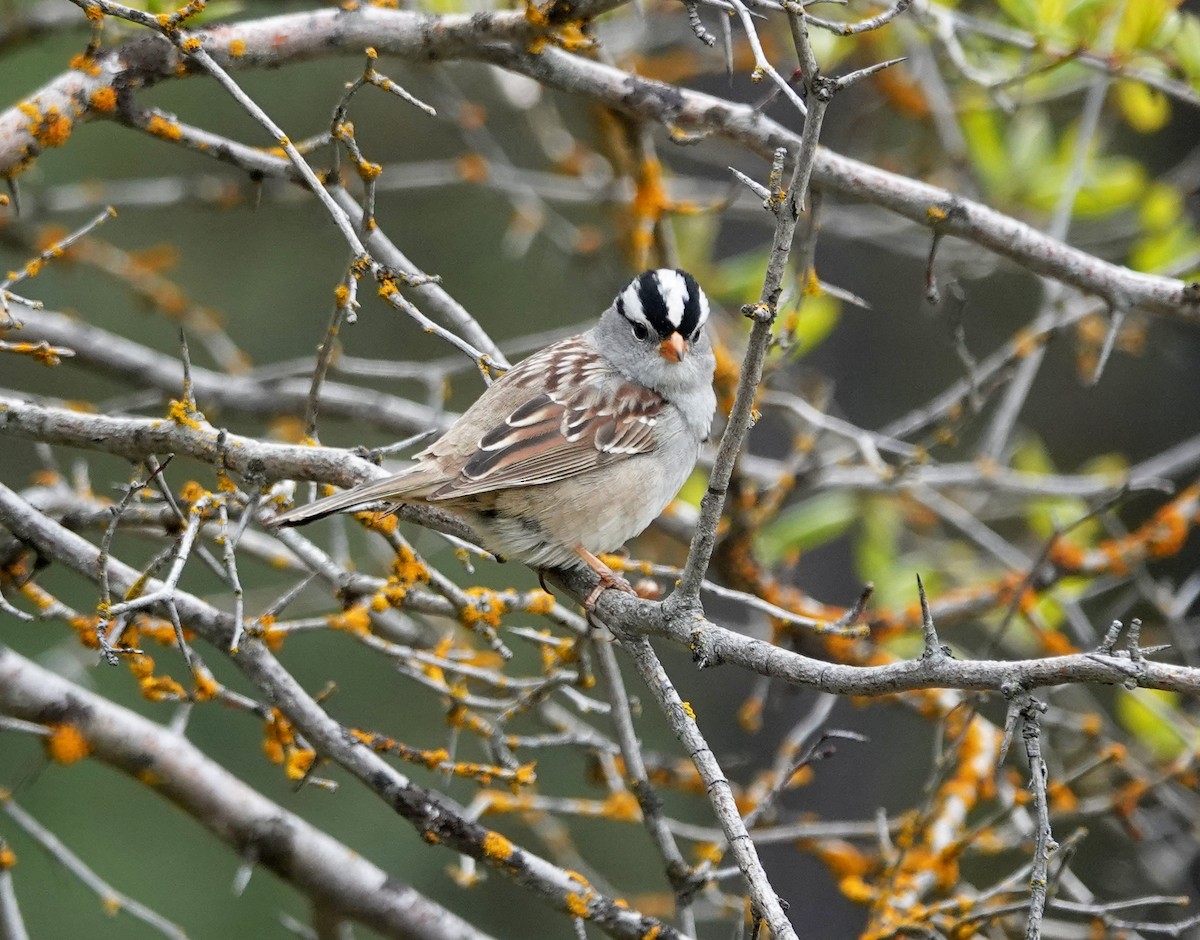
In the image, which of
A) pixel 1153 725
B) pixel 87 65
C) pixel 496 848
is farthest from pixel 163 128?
pixel 1153 725

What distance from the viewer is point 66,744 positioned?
3832 millimetres

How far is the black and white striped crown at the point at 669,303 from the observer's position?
4520 mm

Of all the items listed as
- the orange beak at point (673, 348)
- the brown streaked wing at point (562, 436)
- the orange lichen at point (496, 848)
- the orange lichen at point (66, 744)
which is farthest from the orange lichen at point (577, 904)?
the orange beak at point (673, 348)

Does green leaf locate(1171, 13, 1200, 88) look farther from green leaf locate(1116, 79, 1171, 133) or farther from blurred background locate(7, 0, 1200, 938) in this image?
blurred background locate(7, 0, 1200, 938)

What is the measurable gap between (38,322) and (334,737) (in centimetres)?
233

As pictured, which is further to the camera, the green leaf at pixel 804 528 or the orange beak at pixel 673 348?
the green leaf at pixel 804 528

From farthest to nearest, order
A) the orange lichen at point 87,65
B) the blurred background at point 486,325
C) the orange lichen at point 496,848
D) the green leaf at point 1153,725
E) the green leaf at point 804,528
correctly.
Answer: the blurred background at point 486,325 < the green leaf at point 804,528 < the green leaf at point 1153,725 < the orange lichen at point 87,65 < the orange lichen at point 496,848

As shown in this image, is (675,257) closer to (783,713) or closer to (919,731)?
(783,713)

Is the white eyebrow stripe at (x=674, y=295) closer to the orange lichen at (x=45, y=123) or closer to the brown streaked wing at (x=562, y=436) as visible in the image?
the brown streaked wing at (x=562, y=436)

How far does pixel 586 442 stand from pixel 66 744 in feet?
5.91

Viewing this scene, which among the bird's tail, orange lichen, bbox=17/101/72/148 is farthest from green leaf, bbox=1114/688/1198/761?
orange lichen, bbox=17/101/72/148

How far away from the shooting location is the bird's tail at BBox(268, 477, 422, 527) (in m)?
3.23

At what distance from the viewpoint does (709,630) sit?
2916mm

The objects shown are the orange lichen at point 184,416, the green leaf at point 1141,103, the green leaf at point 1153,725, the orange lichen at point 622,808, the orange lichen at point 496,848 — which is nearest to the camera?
the orange lichen at point 184,416
